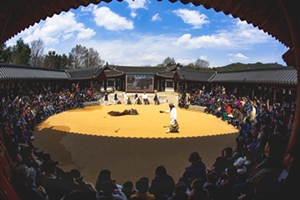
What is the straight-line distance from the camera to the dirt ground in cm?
643

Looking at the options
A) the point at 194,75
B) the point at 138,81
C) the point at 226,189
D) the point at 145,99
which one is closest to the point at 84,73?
the point at 138,81

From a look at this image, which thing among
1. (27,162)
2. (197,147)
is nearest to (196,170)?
(27,162)

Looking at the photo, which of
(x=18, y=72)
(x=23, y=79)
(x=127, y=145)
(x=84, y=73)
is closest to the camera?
(x=127, y=145)

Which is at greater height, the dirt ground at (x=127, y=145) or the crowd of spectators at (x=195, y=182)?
the crowd of spectators at (x=195, y=182)

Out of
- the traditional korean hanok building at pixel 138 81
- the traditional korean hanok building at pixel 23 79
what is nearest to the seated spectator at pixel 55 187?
the traditional korean hanok building at pixel 23 79

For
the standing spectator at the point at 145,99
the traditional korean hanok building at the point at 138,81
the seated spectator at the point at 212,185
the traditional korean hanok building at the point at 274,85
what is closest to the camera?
the seated spectator at the point at 212,185

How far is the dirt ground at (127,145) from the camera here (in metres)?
6.43

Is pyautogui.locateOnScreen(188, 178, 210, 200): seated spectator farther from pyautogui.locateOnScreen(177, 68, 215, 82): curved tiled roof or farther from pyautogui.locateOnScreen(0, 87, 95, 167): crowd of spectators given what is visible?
pyautogui.locateOnScreen(177, 68, 215, 82): curved tiled roof

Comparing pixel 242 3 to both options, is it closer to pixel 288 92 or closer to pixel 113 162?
Answer: pixel 113 162

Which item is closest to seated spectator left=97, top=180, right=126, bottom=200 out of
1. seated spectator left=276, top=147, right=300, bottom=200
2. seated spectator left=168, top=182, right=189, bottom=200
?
seated spectator left=168, top=182, right=189, bottom=200

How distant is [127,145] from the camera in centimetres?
852

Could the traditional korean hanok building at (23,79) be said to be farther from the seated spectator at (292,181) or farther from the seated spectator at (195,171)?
the seated spectator at (292,181)

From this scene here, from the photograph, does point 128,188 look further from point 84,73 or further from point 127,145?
point 84,73

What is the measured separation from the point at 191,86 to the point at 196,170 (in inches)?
902
